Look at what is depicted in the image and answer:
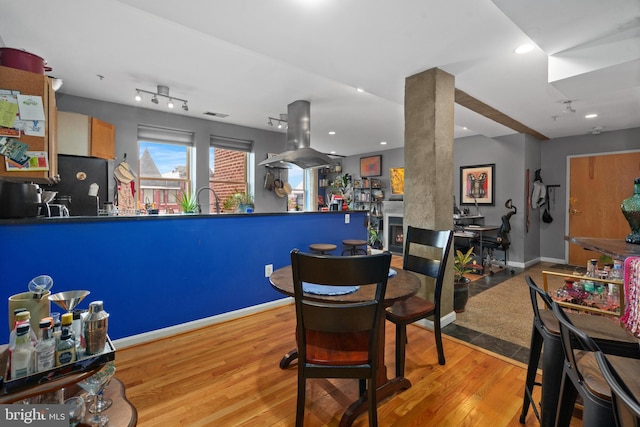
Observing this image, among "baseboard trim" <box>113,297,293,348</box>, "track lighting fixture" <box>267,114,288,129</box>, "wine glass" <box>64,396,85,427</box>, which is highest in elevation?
"track lighting fixture" <box>267,114,288,129</box>

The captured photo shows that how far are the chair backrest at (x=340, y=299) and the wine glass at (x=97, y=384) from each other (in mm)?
714

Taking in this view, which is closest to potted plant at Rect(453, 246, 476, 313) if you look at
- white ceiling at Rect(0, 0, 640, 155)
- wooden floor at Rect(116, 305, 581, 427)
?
wooden floor at Rect(116, 305, 581, 427)

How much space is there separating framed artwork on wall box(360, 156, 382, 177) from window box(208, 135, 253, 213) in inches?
137

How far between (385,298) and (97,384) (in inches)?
46.7

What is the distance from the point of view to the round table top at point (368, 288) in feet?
4.84

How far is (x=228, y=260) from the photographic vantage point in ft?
9.67

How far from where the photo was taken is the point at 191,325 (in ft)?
8.84

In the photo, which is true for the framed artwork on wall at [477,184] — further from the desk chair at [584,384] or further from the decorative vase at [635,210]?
the desk chair at [584,384]

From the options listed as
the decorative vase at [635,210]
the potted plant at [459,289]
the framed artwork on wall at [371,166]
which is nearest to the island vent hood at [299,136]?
the potted plant at [459,289]

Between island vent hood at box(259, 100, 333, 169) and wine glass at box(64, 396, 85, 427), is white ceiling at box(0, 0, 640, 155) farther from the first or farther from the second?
wine glass at box(64, 396, 85, 427)

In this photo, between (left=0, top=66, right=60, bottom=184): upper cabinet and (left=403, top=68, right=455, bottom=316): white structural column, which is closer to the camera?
(left=0, top=66, right=60, bottom=184): upper cabinet

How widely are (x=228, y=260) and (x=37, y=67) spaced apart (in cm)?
198

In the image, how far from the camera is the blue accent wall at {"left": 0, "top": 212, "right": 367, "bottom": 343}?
1.99 metres

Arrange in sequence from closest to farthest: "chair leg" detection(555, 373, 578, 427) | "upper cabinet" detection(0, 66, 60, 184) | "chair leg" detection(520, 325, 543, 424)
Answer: "chair leg" detection(555, 373, 578, 427)
"chair leg" detection(520, 325, 543, 424)
"upper cabinet" detection(0, 66, 60, 184)
